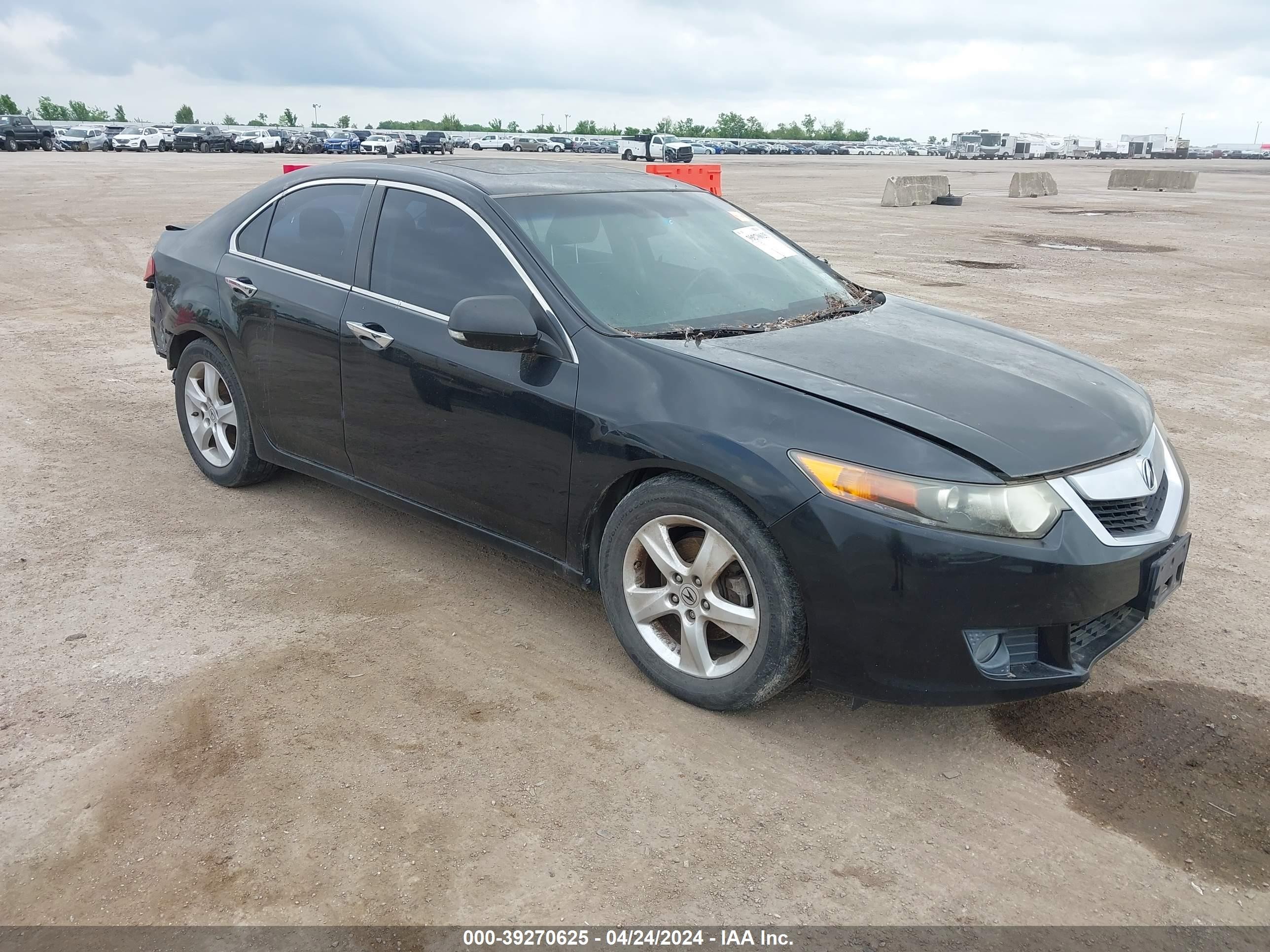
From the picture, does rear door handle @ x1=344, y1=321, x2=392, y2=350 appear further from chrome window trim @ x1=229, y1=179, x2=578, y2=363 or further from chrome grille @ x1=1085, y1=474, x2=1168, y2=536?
chrome grille @ x1=1085, y1=474, x2=1168, y2=536

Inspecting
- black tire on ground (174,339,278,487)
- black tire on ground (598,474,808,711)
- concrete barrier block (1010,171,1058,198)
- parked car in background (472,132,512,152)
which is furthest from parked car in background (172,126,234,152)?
black tire on ground (598,474,808,711)

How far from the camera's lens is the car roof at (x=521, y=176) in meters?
4.18

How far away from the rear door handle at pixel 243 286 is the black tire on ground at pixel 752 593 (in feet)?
7.64

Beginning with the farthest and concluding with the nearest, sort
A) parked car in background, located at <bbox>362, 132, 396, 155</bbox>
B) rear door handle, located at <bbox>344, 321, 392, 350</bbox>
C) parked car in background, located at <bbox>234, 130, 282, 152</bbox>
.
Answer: parked car in background, located at <bbox>234, 130, 282, 152</bbox>, parked car in background, located at <bbox>362, 132, 396, 155</bbox>, rear door handle, located at <bbox>344, 321, 392, 350</bbox>

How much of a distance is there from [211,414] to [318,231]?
1.31 meters

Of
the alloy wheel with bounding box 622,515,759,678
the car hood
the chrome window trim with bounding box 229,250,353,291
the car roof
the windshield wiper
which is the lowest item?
the alloy wheel with bounding box 622,515,759,678

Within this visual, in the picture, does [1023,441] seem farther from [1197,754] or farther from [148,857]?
[148,857]

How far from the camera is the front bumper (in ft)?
9.33

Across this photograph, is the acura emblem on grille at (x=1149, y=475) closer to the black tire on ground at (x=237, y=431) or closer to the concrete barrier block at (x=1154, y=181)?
the black tire on ground at (x=237, y=431)

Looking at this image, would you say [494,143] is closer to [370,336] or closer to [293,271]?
[293,271]

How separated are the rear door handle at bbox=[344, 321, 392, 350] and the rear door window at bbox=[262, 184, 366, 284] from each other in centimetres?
26

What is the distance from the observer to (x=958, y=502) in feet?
9.40

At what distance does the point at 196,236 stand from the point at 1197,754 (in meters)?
4.95

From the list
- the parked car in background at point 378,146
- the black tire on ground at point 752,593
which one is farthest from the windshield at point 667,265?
the parked car in background at point 378,146
